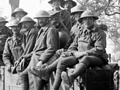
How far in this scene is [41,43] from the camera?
26.0ft

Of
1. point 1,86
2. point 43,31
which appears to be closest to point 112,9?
point 1,86

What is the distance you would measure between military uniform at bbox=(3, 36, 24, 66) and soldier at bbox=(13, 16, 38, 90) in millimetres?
476

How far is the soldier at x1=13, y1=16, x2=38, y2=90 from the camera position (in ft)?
27.7

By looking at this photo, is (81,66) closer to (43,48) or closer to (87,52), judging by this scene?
(87,52)

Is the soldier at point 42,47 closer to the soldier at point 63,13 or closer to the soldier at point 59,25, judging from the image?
the soldier at point 59,25

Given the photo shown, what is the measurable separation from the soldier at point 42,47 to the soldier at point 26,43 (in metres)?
0.26

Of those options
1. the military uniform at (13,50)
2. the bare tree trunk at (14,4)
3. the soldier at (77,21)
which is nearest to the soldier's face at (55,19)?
the soldier at (77,21)

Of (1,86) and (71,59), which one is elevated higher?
(71,59)

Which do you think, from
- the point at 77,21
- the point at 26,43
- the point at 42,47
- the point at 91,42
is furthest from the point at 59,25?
the point at 91,42

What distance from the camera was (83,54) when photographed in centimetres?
687

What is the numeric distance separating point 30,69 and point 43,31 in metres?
0.95

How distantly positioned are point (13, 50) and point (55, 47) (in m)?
2.15

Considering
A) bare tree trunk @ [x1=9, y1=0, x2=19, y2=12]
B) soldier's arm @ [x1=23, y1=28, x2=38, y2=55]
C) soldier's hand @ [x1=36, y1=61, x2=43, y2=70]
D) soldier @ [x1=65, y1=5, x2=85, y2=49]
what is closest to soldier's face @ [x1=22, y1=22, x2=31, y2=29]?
soldier's arm @ [x1=23, y1=28, x2=38, y2=55]

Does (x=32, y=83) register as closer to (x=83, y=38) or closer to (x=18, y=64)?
(x=18, y=64)
